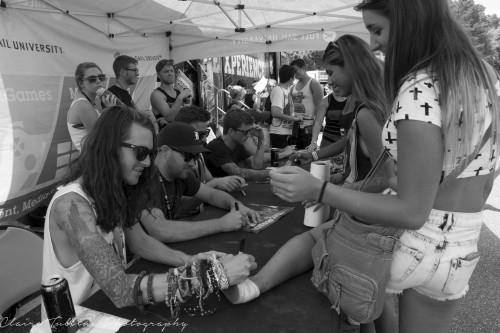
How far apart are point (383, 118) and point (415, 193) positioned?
3.01 ft

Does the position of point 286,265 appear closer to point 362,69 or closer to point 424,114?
point 424,114

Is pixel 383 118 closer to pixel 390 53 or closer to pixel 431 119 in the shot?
pixel 390 53

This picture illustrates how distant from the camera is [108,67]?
5121 millimetres

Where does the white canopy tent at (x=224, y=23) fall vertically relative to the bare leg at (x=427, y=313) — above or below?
above

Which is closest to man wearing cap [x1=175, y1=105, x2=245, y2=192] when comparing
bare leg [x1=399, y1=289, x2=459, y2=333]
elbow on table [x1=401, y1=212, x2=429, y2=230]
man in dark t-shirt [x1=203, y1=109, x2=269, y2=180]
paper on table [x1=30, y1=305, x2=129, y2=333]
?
man in dark t-shirt [x1=203, y1=109, x2=269, y2=180]

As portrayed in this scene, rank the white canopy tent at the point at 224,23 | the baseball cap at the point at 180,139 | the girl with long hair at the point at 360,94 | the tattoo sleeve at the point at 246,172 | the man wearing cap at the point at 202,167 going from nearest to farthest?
the girl with long hair at the point at 360,94, the baseball cap at the point at 180,139, the man wearing cap at the point at 202,167, the tattoo sleeve at the point at 246,172, the white canopy tent at the point at 224,23

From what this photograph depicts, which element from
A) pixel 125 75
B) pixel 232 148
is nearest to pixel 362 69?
pixel 232 148

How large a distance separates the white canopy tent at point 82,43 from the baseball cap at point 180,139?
189 cm

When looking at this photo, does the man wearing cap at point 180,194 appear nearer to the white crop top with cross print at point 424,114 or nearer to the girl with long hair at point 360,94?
the girl with long hair at point 360,94

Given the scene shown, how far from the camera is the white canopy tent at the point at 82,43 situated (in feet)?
11.4

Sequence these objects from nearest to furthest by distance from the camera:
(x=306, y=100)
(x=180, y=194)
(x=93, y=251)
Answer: (x=93, y=251) < (x=180, y=194) < (x=306, y=100)

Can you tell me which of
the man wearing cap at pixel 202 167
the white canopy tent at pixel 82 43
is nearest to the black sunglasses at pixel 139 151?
the man wearing cap at pixel 202 167

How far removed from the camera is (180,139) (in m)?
2.42

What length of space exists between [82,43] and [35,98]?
1.10 m
